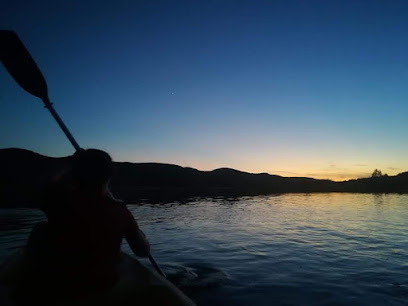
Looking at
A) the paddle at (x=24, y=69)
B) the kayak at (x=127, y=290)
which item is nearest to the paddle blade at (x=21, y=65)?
the paddle at (x=24, y=69)

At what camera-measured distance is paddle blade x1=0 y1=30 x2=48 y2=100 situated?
24.8 ft

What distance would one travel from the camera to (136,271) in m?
6.09

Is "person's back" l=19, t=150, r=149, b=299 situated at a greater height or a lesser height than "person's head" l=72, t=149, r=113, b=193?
lesser

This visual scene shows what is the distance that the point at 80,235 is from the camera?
3.90 metres

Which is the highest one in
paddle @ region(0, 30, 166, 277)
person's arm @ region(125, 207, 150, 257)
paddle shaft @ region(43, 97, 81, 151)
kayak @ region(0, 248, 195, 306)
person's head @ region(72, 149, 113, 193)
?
paddle @ region(0, 30, 166, 277)

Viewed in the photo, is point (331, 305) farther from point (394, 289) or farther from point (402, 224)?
point (402, 224)

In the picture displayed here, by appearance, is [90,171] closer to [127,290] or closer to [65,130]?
[127,290]

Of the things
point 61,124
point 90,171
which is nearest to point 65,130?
point 61,124

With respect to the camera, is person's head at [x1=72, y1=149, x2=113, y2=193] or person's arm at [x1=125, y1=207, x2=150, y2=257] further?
person's arm at [x1=125, y1=207, x2=150, y2=257]

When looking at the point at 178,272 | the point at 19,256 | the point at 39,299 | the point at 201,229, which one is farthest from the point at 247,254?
the point at 39,299

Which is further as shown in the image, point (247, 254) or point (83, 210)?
point (247, 254)

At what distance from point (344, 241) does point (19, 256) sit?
18596 millimetres

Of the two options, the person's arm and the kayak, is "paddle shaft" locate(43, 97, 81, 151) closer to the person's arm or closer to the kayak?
the kayak

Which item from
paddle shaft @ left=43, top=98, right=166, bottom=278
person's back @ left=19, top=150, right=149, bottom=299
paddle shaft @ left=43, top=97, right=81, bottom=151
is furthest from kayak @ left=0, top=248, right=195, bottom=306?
paddle shaft @ left=43, top=97, right=81, bottom=151
